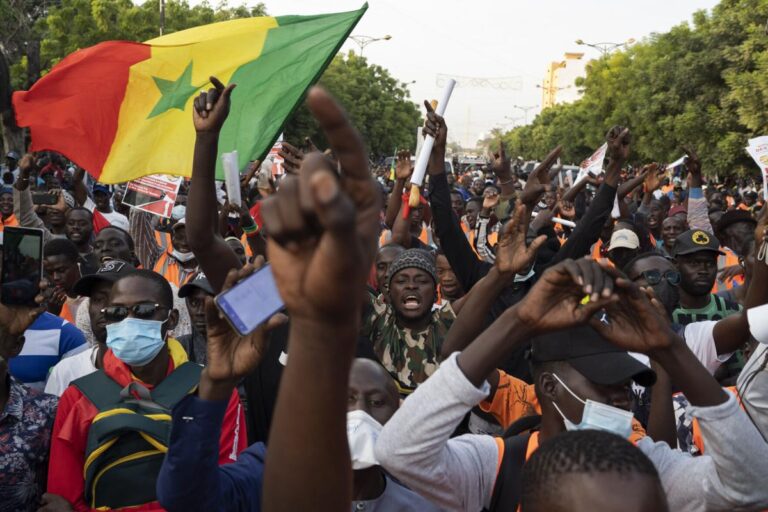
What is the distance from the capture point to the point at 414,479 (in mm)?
2391

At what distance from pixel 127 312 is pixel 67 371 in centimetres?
75

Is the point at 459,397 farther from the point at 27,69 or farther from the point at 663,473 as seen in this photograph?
the point at 27,69

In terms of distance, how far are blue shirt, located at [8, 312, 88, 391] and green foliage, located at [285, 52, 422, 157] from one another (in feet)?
163

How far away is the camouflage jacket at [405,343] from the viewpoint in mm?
4258

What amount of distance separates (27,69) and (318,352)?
35.0 m

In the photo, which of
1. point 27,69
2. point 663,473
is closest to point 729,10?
point 27,69

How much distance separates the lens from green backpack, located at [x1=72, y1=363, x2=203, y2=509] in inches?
118

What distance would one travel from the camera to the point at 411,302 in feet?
15.2

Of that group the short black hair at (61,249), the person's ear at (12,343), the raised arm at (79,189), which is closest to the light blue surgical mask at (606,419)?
the person's ear at (12,343)

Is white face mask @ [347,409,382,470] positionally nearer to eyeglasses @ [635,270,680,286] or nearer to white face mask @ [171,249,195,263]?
eyeglasses @ [635,270,680,286]

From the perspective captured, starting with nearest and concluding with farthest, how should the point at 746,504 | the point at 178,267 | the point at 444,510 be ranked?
the point at 746,504
the point at 444,510
the point at 178,267

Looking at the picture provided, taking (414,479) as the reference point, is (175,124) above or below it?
above

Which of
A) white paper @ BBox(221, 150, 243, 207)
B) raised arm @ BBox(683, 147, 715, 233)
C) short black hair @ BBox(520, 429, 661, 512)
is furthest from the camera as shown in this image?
raised arm @ BBox(683, 147, 715, 233)

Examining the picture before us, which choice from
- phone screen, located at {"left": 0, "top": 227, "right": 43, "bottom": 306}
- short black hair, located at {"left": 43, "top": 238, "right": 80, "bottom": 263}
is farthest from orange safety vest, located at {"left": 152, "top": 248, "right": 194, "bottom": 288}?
phone screen, located at {"left": 0, "top": 227, "right": 43, "bottom": 306}
